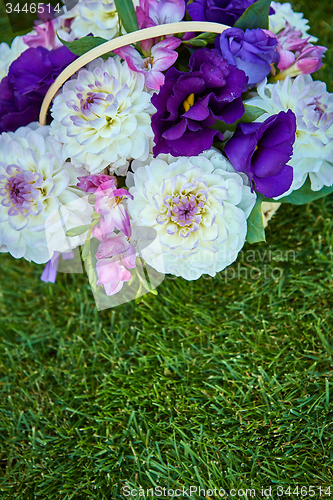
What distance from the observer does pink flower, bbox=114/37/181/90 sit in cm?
70

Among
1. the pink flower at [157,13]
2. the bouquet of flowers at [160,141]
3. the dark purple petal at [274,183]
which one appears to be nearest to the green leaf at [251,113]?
the bouquet of flowers at [160,141]

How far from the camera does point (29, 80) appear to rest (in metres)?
0.79

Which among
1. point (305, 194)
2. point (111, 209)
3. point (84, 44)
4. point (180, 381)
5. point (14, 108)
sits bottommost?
point (180, 381)

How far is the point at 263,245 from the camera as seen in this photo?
3.72ft

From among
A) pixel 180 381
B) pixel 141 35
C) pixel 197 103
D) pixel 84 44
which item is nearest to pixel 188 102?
pixel 197 103

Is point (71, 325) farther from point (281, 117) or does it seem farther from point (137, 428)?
point (281, 117)

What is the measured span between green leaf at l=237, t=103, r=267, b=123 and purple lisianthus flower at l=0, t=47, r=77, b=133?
37 centimetres

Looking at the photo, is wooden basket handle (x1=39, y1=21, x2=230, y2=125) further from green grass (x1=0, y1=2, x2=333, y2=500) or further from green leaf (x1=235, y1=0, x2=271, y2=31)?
green grass (x1=0, y1=2, x2=333, y2=500)

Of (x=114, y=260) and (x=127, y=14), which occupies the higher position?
(x=127, y=14)

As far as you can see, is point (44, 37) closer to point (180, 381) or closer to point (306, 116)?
point (306, 116)

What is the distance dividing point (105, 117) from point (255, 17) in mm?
364

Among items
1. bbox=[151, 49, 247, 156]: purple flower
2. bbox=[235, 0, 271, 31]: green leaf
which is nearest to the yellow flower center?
bbox=[151, 49, 247, 156]: purple flower

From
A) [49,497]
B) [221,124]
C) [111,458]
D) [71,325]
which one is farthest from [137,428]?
[221,124]

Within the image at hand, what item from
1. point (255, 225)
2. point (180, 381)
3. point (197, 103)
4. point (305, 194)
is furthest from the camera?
point (180, 381)
